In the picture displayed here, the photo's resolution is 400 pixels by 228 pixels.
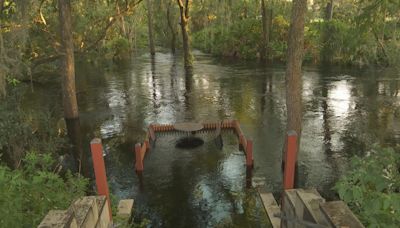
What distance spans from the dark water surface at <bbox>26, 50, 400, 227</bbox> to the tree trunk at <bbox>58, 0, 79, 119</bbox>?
0.95 metres

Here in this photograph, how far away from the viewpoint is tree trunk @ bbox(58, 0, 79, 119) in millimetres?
16500

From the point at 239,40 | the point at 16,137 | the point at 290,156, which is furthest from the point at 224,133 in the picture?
the point at 239,40

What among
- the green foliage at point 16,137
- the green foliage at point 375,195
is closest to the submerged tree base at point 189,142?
the green foliage at point 16,137

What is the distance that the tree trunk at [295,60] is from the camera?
10523mm

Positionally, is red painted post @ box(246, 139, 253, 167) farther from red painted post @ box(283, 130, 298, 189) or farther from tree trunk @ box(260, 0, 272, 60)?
tree trunk @ box(260, 0, 272, 60)

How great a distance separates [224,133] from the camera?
51.7 feet

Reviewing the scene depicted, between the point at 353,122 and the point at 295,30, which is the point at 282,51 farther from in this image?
the point at 295,30

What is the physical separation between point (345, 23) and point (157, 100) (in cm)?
2205

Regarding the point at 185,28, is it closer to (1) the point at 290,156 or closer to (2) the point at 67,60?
(2) the point at 67,60

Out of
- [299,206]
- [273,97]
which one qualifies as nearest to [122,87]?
[273,97]

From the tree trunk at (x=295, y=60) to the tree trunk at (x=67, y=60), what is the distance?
10.6 meters

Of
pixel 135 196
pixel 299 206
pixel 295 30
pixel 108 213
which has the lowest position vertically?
pixel 135 196

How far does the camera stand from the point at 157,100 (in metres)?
22.1

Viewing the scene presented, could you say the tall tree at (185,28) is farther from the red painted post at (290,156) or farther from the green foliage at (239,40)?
the red painted post at (290,156)
